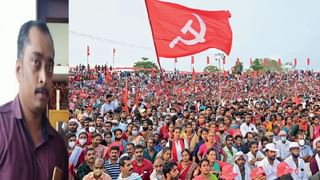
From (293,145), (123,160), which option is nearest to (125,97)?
(123,160)

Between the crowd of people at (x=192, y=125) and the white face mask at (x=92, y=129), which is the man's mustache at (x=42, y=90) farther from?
the white face mask at (x=92, y=129)

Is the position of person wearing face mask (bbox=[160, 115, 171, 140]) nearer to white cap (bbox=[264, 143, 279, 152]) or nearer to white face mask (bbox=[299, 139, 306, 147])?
white cap (bbox=[264, 143, 279, 152])

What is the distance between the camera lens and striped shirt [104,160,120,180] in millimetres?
3164

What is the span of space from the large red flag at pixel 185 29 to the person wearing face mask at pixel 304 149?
821 millimetres

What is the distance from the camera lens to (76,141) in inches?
122

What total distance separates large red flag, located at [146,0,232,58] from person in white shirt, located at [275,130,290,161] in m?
0.74

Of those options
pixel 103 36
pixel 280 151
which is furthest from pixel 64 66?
pixel 280 151

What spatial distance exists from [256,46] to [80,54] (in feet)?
4.09

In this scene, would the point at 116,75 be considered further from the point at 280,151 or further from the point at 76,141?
the point at 280,151

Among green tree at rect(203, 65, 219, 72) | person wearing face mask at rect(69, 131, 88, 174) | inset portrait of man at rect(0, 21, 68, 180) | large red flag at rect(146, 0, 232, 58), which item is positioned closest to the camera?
inset portrait of man at rect(0, 21, 68, 180)

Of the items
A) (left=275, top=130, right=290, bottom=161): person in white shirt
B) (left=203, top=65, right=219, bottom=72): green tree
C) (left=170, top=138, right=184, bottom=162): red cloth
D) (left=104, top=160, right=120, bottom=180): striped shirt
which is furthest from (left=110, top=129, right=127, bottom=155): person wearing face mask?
(left=275, top=130, right=290, bottom=161): person in white shirt

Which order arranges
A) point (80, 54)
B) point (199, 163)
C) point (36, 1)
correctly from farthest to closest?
1. point (199, 163)
2. point (80, 54)
3. point (36, 1)

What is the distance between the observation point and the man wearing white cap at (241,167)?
11.1ft

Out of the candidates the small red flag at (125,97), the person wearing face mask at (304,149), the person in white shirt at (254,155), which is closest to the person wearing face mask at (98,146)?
the small red flag at (125,97)
